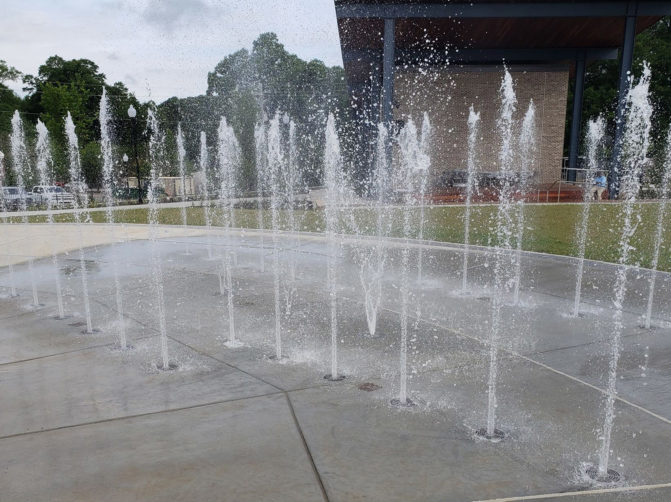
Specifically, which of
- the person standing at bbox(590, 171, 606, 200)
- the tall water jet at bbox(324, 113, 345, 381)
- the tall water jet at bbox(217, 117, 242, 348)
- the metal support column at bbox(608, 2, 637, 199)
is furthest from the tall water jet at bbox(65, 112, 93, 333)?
the person standing at bbox(590, 171, 606, 200)

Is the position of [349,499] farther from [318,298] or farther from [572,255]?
[572,255]

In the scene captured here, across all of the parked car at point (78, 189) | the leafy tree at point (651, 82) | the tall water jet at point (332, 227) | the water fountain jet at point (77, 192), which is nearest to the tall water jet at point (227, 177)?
the tall water jet at point (332, 227)

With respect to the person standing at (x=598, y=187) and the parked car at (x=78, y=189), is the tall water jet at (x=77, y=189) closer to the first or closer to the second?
the parked car at (x=78, y=189)

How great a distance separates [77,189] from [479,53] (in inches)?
1119

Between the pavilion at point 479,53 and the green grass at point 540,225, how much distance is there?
4.55m

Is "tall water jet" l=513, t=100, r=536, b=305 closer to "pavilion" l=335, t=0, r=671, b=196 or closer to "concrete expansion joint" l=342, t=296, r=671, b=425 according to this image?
"pavilion" l=335, t=0, r=671, b=196

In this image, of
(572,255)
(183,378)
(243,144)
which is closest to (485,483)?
(183,378)

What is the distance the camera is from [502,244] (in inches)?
473

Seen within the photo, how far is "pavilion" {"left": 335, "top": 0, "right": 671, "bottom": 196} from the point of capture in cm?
1922

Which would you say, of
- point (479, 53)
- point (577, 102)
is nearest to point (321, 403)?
point (479, 53)

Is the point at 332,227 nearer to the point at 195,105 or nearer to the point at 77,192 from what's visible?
the point at 77,192

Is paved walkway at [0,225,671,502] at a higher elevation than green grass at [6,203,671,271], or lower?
lower

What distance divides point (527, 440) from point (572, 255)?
7.59 m

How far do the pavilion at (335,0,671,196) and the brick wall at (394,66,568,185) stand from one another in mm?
50
